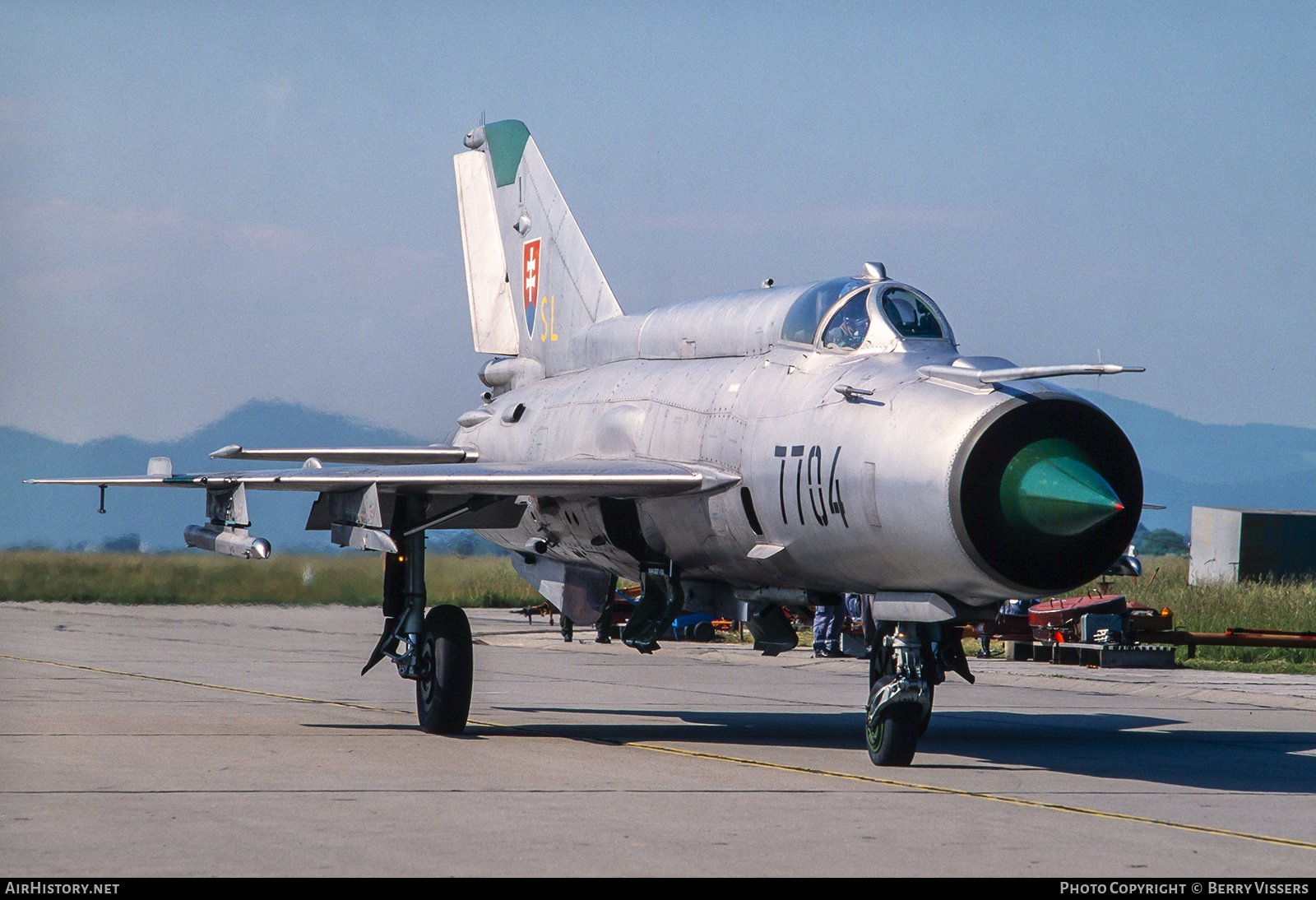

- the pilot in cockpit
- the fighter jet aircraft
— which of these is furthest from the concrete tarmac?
the pilot in cockpit

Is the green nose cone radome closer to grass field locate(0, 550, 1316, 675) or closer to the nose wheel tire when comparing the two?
the nose wheel tire

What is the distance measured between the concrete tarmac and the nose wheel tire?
6.5 inches

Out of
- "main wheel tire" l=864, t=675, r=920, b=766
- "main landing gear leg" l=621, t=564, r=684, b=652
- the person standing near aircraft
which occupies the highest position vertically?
"main landing gear leg" l=621, t=564, r=684, b=652

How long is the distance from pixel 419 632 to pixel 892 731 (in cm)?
477

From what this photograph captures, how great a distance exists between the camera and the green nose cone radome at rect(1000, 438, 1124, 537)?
9.28 metres

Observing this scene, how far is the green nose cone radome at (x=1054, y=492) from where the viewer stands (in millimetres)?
9281

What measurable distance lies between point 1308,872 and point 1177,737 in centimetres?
733

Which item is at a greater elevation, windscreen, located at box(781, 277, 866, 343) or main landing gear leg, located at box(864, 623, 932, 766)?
windscreen, located at box(781, 277, 866, 343)

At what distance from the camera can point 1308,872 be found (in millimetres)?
7059

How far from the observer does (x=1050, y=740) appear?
13.7 meters

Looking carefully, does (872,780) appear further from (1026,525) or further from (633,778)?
(1026,525)

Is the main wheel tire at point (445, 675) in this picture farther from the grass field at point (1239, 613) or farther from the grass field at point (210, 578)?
the grass field at point (1239, 613)

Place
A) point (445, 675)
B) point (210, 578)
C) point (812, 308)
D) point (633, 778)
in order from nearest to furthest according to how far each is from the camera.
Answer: point (633, 778), point (812, 308), point (445, 675), point (210, 578)

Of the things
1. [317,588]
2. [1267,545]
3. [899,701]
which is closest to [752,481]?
[899,701]
